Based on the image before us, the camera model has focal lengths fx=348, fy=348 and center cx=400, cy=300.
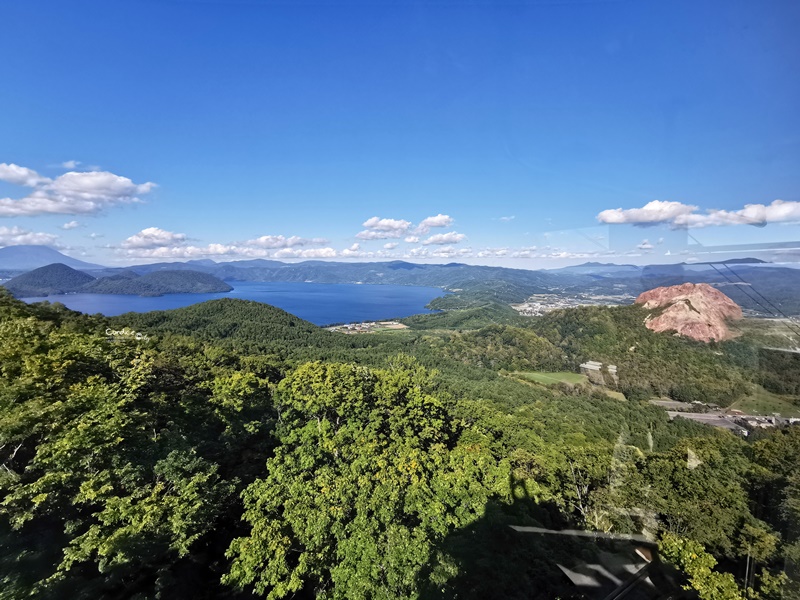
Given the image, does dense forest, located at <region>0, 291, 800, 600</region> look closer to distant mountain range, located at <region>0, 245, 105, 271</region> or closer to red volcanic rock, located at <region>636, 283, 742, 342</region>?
red volcanic rock, located at <region>636, 283, 742, 342</region>

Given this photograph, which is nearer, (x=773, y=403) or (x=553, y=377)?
(x=773, y=403)

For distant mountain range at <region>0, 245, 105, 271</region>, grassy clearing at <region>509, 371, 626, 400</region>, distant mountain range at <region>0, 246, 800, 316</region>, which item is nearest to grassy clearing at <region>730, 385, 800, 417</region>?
distant mountain range at <region>0, 246, 800, 316</region>

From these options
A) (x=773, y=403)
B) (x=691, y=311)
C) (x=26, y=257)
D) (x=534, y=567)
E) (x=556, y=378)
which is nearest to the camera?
(x=534, y=567)

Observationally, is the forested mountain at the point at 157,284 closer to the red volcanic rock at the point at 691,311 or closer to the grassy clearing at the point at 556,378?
the grassy clearing at the point at 556,378

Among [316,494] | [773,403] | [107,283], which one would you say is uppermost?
[107,283]

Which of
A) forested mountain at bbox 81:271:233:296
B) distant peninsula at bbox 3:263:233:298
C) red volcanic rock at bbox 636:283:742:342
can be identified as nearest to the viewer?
red volcanic rock at bbox 636:283:742:342

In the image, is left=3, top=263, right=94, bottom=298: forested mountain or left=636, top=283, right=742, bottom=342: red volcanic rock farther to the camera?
left=3, top=263, right=94, bottom=298: forested mountain

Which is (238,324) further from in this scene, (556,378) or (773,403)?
(773,403)

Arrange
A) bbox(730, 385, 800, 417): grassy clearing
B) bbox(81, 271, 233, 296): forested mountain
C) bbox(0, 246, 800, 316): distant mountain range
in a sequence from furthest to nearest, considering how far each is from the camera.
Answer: bbox(81, 271, 233, 296): forested mountain, bbox(730, 385, 800, 417): grassy clearing, bbox(0, 246, 800, 316): distant mountain range

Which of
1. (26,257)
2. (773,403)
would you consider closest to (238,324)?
(773,403)
